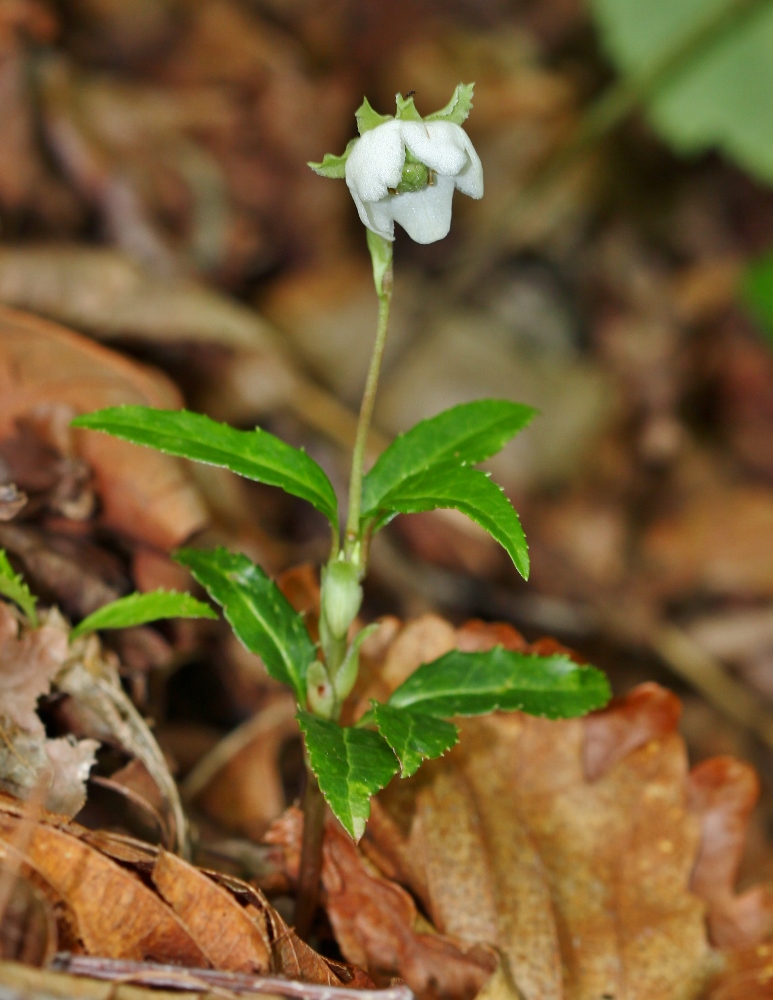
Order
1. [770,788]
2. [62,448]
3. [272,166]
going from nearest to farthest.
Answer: [62,448]
[770,788]
[272,166]

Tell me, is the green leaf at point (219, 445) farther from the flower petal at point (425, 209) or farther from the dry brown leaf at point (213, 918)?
the dry brown leaf at point (213, 918)

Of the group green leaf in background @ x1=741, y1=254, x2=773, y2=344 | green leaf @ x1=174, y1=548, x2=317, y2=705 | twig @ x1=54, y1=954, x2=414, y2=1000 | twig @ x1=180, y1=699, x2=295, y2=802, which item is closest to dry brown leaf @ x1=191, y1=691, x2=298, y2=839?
twig @ x1=180, y1=699, x2=295, y2=802

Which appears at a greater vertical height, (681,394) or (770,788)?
(681,394)

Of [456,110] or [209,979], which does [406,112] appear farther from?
[209,979]

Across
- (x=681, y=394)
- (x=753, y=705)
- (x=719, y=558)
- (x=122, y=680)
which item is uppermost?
(x=681, y=394)

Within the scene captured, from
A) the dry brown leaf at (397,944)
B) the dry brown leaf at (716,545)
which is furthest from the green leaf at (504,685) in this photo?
the dry brown leaf at (716,545)

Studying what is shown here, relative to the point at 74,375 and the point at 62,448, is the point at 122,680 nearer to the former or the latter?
the point at 62,448

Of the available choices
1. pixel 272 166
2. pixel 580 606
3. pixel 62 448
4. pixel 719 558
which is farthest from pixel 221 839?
pixel 272 166
